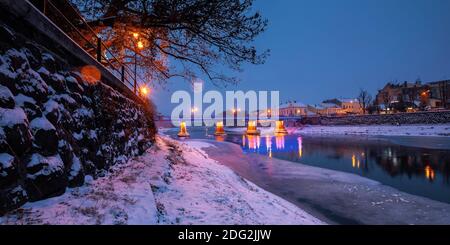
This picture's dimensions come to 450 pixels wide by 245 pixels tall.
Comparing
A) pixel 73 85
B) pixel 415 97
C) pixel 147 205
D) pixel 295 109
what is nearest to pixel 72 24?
pixel 73 85

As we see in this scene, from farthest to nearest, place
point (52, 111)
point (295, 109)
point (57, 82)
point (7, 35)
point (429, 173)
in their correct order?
point (295, 109)
point (429, 173)
point (57, 82)
point (52, 111)
point (7, 35)

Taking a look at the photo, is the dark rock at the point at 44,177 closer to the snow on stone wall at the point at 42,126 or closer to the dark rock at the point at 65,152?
the snow on stone wall at the point at 42,126

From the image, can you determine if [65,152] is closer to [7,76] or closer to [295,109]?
[7,76]

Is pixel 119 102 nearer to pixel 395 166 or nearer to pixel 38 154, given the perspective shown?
pixel 38 154

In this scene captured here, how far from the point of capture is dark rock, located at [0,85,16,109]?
10.5 feet

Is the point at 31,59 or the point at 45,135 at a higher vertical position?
the point at 31,59

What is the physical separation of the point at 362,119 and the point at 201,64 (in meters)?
58.9

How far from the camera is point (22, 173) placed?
3.35 meters

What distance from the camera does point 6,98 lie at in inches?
129

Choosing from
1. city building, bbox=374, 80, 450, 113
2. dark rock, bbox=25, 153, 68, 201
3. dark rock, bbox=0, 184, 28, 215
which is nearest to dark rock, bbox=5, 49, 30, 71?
dark rock, bbox=25, 153, 68, 201

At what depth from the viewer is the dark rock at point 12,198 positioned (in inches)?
117

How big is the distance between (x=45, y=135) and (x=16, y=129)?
23.1 inches

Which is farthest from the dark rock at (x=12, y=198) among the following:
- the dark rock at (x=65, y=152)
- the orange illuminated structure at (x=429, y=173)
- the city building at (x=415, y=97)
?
the city building at (x=415, y=97)
